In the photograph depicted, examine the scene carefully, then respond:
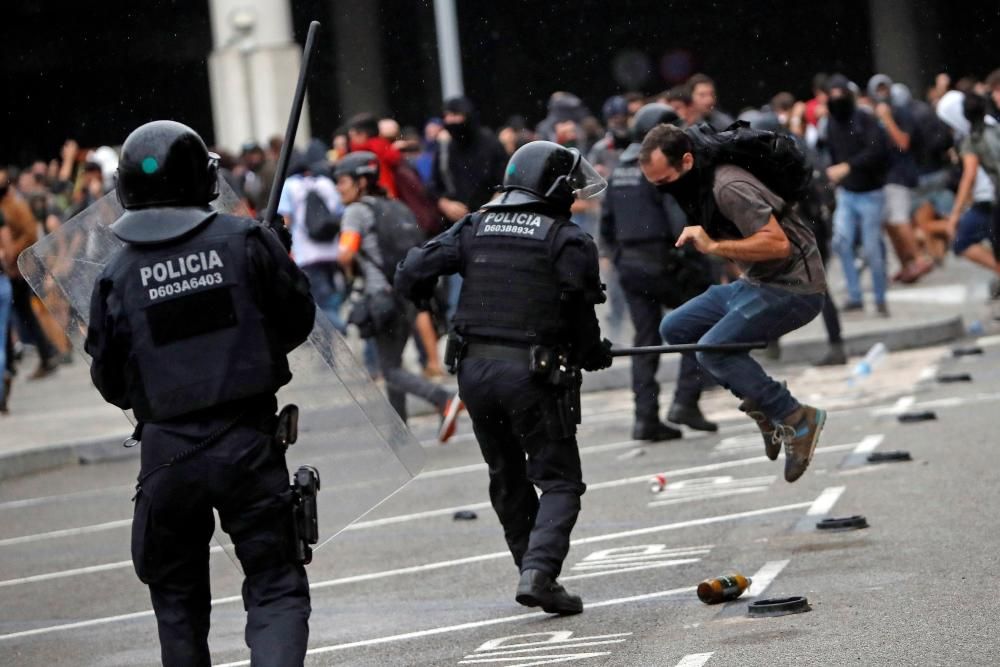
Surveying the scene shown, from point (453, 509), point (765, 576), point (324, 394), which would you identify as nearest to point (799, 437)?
point (765, 576)

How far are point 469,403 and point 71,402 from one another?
10.2 metres

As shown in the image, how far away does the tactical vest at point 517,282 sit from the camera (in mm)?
6965

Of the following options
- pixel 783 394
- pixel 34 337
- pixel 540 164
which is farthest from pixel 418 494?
pixel 34 337

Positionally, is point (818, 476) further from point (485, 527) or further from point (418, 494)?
point (418, 494)

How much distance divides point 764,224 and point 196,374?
124 inches

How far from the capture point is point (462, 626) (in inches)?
271

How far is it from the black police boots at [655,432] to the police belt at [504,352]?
4474mm

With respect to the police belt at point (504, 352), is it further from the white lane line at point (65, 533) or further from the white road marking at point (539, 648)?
the white lane line at point (65, 533)

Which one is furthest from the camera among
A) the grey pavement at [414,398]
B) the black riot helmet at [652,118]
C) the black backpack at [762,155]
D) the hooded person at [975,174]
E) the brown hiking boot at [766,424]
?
the hooded person at [975,174]

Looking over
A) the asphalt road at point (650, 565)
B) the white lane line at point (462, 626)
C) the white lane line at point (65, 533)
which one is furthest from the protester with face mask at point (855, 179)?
the white lane line at point (462, 626)

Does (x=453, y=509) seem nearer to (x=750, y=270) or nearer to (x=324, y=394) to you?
(x=750, y=270)

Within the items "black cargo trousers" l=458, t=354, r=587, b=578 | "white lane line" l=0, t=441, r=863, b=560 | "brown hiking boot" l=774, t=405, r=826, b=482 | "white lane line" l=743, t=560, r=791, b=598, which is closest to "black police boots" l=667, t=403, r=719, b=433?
"white lane line" l=0, t=441, r=863, b=560

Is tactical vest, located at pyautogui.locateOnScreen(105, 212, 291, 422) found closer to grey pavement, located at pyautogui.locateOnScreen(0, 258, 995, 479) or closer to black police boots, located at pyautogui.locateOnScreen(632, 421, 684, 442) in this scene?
black police boots, located at pyautogui.locateOnScreen(632, 421, 684, 442)

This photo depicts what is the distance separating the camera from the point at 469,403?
7.09 m
